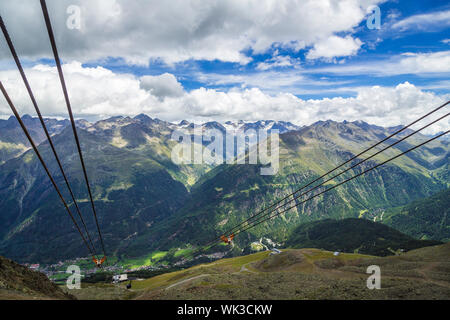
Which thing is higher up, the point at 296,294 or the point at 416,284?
the point at 416,284

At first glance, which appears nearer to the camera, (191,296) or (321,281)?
(191,296)
